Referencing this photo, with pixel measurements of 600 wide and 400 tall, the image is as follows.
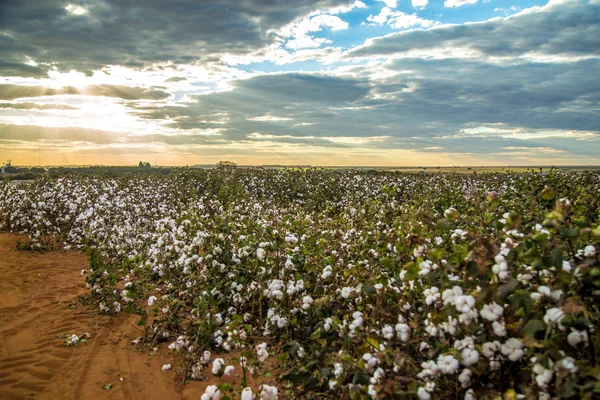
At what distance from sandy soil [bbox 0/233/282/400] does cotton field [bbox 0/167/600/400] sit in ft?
1.15

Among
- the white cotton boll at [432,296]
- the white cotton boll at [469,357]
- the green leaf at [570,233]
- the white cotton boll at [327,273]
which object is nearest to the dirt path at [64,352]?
the white cotton boll at [327,273]

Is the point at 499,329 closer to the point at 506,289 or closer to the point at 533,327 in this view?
the point at 533,327

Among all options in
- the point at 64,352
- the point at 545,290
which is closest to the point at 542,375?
the point at 545,290

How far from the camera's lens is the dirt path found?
6348 mm

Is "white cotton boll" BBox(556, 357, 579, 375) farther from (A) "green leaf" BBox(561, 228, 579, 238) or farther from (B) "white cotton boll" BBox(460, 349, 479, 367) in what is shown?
(A) "green leaf" BBox(561, 228, 579, 238)

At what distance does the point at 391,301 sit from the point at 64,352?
245 inches

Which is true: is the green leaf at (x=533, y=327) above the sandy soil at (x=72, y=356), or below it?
above

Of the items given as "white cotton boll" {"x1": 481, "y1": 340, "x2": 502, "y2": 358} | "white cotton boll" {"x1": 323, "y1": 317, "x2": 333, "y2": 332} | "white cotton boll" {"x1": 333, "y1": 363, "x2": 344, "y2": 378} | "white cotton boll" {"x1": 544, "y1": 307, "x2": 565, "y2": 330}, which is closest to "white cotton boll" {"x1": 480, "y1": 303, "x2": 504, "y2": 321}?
"white cotton boll" {"x1": 481, "y1": 340, "x2": 502, "y2": 358}

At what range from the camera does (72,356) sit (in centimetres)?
738

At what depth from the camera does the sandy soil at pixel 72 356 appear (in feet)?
20.7

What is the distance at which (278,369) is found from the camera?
6453 mm

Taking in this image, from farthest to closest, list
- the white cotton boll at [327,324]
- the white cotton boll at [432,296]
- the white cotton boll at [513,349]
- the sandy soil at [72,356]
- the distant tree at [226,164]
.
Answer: the distant tree at [226,164]
the sandy soil at [72,356]
the white cotton boll at [327,324]
the white cotton boll at [432,296]
the white cotton boll at [513,349]

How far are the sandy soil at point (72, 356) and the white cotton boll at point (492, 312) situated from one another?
2.52 meters

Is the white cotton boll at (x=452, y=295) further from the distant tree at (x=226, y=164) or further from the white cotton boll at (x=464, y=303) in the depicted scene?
the distant tree at (x=226, y=164)
